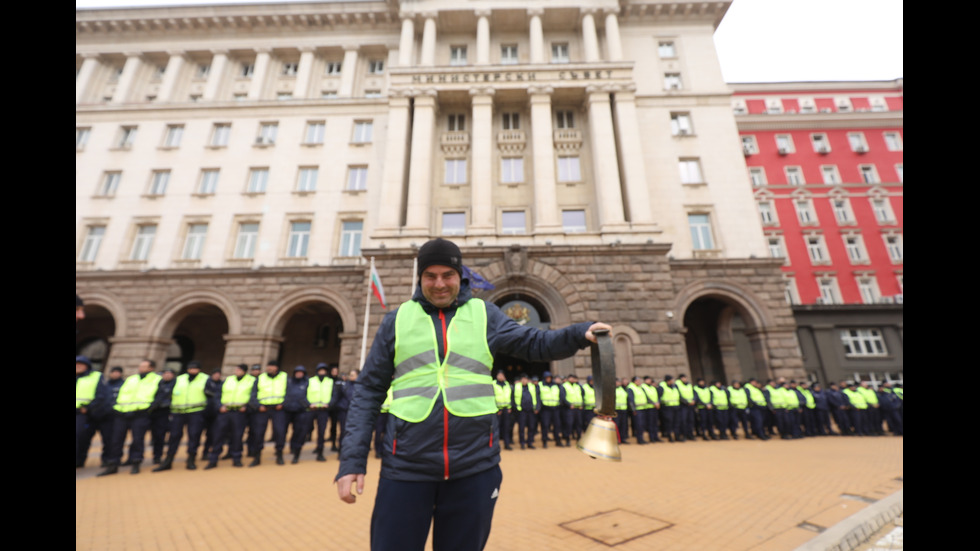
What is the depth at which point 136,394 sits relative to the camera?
8578 millimetres

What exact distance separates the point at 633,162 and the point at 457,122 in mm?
9387

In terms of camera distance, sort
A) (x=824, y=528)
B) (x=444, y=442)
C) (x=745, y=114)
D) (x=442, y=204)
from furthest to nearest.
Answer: (x=745, y=114) → (x=442, y=204) → (x=824, y=528) → (x=444, y=442)

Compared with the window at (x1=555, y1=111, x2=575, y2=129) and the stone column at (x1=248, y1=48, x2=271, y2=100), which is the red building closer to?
the window at (x1=555, y1=111, x2=575, y2=129)

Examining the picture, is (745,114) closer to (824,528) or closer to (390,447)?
(824,528)

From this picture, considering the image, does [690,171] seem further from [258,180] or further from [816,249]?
[258,180]

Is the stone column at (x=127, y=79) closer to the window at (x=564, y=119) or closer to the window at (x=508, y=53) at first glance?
the window at (x=508, y=53)

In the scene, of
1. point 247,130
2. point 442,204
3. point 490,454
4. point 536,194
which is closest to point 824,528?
point 490,454

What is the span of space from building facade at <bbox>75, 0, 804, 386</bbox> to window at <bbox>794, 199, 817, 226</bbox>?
42.2 feet

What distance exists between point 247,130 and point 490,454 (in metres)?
25.3

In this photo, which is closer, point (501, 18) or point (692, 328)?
point (692, 328)

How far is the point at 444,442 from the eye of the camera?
84.7 inches

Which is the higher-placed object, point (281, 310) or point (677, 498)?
point (281, 310)

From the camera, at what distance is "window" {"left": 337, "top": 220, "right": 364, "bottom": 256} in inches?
771

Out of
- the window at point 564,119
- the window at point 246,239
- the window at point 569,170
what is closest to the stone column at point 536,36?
the window at point 564,119
